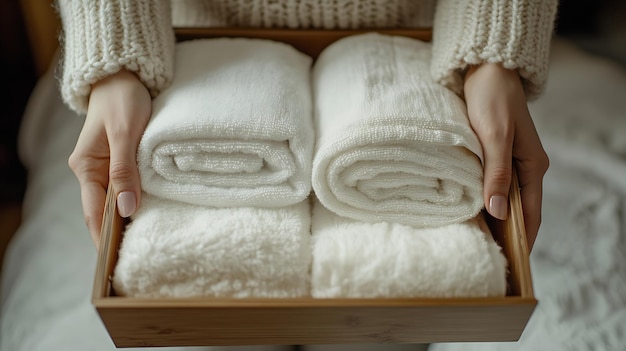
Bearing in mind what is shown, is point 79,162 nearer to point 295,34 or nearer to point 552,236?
point 295,34

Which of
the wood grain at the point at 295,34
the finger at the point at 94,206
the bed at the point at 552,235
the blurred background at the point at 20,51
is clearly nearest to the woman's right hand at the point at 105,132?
the finger at the point at 94,206

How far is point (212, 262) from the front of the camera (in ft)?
1.55

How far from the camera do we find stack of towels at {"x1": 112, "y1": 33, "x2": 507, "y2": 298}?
47 cm

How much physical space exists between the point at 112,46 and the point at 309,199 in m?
0.23

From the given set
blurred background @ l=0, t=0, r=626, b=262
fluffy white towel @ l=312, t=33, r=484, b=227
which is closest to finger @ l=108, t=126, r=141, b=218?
fluffy white towel @ l=312, t=33, r=484, b=227

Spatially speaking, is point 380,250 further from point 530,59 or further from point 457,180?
point 530,59

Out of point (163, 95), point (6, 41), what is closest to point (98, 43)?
point (163, 95)

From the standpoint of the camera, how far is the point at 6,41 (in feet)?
3.80

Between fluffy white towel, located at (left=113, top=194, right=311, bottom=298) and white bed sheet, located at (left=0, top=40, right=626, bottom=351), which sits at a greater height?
fluffy white towel, located at (left=113, top=194, right=311, bottom=298)

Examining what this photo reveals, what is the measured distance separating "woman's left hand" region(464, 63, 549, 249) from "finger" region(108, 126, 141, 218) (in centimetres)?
29

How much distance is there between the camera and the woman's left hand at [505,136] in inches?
20.1

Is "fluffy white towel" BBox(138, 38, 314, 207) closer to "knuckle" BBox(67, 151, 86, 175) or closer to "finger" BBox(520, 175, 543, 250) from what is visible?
"knuckle" BBox(67, 151, 86, 175)

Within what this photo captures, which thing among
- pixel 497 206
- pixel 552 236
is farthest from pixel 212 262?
pixel 552 236

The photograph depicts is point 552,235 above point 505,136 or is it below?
below
